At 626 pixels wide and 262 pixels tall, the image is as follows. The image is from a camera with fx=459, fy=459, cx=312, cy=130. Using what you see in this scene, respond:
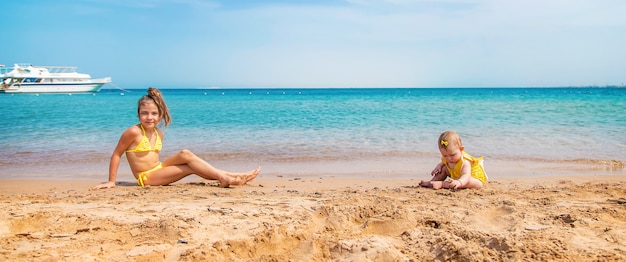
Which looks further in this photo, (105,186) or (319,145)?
(319,145)

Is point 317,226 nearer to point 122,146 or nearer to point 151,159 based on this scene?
point 151,159

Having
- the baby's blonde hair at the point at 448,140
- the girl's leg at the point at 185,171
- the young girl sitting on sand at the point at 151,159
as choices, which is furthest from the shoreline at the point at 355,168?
the baby's blonde hair at the point at 448,140

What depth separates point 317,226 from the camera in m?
3.27

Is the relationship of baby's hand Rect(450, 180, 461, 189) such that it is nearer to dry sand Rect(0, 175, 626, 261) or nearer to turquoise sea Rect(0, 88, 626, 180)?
dry sand Rect(0, 175, 626, 261)

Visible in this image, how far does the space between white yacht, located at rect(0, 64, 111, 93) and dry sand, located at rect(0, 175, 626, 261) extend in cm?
4818

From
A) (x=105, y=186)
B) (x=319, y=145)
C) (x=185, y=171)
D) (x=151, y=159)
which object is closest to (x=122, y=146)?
(x=151, y=159)

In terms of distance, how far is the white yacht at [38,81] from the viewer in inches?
1770

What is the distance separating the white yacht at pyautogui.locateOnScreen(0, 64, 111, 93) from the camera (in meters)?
45.0

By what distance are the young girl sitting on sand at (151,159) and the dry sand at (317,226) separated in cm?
71

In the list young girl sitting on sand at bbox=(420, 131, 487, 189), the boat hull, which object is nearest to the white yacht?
the boat hull

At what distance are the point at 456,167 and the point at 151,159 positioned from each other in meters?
3.52

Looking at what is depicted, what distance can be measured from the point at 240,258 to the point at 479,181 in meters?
3.10

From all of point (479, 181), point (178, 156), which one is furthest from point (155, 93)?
point (479, 181)

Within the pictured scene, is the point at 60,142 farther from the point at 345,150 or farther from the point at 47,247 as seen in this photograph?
the point at 47,247
